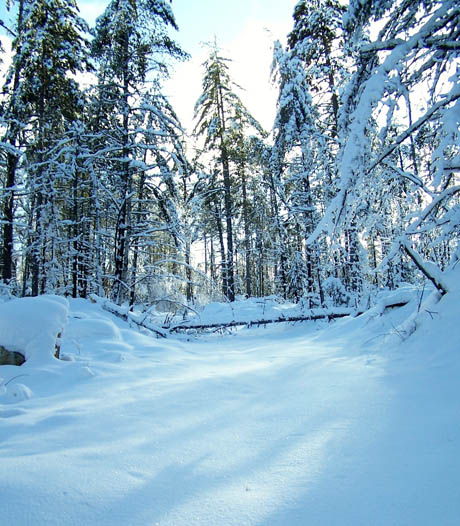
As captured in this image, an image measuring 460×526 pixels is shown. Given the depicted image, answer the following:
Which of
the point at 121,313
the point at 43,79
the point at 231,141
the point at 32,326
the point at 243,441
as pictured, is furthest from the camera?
the point at 231,141

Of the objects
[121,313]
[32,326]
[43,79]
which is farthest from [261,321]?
[43,79]

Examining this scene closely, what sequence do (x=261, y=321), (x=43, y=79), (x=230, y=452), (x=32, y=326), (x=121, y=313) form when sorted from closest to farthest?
(x=230, y=452)
(x=32, y=326)
(x=121, y=313)
(x=261, y=321)
(x=43, y=79)

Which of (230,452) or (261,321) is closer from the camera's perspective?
(230,452)

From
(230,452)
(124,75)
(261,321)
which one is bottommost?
(230,452)

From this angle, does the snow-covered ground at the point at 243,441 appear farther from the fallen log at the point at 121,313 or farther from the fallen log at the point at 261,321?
the fallen log at the point at 261,321

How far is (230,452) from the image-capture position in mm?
1808

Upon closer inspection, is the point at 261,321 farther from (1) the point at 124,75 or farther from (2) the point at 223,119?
(2) the point at 223,119

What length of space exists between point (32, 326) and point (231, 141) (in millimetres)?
14577

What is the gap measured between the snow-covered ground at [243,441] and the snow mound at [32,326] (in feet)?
0.28

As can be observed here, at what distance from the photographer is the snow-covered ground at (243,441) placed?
1277 millimetres

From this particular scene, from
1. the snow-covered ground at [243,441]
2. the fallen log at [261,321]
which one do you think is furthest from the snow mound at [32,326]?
the fallen log at [261,321]

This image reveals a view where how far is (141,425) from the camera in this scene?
2.19m

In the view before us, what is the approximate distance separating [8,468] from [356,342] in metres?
4.41

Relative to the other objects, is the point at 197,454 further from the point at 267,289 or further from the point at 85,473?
→ the point at 267,289
